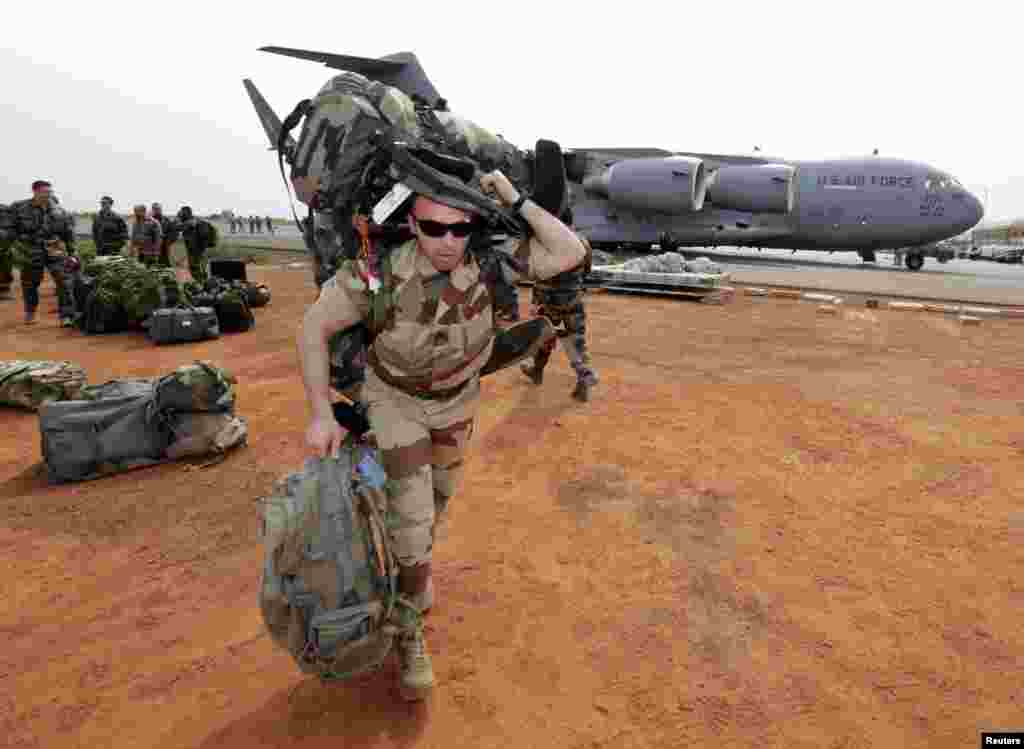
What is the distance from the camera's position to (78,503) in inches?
127

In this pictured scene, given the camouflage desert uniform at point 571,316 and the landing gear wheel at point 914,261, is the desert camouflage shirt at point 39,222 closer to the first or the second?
the camouflage desert uniform at point 571,316

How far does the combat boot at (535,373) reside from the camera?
18.3 ft

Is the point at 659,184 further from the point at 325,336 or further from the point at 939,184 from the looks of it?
the point at 325,336

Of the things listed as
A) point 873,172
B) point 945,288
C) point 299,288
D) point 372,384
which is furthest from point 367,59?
point 873,172

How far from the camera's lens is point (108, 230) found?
11.6 m

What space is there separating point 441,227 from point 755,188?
16815 millimetres

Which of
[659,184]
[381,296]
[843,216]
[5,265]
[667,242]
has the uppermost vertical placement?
[659,184]

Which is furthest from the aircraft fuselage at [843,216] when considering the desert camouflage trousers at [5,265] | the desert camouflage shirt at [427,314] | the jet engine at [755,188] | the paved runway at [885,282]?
the desert camouflage shirt at [427,314]

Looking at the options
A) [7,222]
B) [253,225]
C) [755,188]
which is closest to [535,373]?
[7,222]

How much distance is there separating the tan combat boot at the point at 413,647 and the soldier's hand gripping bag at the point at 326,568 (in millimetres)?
258

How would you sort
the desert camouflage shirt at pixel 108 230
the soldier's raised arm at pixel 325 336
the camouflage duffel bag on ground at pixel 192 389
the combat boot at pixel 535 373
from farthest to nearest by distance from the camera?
1. the desert camouflage shirt at pixel 108 230
2. the combat boot at pixel 535 373
3. the camouflage duffel bag on ground at pixel 192 389
4. the soldier's raised arm at pixel 325 336

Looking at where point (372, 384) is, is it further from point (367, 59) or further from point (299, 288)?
point (299, 288)

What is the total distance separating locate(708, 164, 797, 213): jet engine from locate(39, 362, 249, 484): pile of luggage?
16.1 m

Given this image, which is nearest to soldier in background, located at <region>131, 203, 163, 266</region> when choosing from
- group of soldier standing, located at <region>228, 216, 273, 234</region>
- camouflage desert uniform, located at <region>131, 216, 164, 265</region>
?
camouflage desert uniform, located at <region>131, 216, 164, 265</region>
